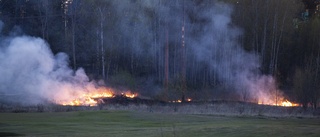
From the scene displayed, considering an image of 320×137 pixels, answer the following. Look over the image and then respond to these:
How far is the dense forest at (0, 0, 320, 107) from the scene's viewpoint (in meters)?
51.7

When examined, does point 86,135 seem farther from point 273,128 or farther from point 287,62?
point 287,62

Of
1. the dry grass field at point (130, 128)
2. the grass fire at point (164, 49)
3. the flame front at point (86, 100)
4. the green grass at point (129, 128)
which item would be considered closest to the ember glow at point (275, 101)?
the grass fire at point (164, 49)

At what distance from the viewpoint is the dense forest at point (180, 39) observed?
51.7m

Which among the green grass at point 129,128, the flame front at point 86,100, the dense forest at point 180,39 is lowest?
the green grass at point 129,128

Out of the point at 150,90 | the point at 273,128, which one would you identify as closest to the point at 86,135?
the point at 273,128

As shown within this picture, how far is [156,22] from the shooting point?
54.4 m

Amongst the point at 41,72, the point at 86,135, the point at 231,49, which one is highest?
the point at 231,49

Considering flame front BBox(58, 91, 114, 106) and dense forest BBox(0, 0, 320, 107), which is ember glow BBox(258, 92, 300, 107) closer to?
dense forest BBox(0, 0, 320, 107)

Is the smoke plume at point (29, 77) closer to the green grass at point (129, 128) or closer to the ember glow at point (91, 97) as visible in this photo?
the ember glow at point (91, 97)

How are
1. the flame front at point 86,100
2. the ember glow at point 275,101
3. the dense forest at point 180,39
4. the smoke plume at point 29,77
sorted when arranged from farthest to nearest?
the dense forest at point 180,39, the ember glow at point 275,101, the flame front at point 86,100, the smoke plume at point 29,77

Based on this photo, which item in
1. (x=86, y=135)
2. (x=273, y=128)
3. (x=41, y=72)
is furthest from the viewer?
(x=41, y=72)

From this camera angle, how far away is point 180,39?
54688mm

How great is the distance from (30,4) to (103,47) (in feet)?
41.3

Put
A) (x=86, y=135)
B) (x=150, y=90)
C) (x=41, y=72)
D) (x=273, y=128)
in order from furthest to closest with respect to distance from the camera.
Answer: (x=150, y=90), (x=41, y=72), (x=273, y=128), (x=86, y=135)
